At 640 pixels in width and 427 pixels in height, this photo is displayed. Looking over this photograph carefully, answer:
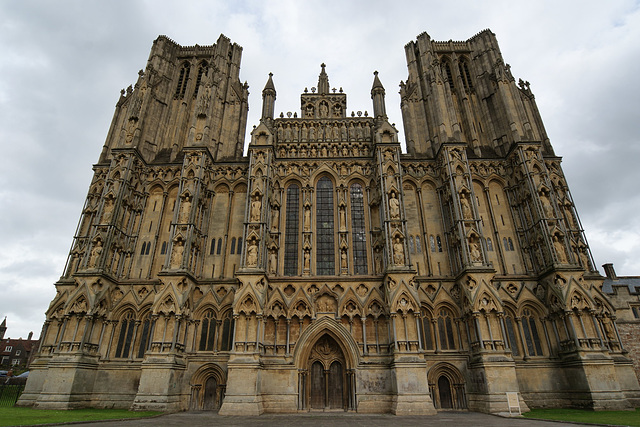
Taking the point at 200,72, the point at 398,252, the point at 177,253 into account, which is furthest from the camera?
the point at 200,72

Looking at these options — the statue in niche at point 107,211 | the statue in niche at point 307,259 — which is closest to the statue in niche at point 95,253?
the statue in niche at point 107,211

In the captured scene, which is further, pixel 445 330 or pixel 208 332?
pixel 208 332

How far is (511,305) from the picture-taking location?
22.7 m

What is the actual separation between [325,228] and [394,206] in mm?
5526

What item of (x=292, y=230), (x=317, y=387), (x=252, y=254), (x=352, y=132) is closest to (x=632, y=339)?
(x=317, y=387)

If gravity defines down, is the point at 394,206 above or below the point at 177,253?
above

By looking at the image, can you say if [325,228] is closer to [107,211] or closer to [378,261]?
[378,261]

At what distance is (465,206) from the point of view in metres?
24.1

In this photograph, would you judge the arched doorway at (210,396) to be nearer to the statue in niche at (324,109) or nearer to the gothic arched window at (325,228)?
the gothic arched window at (325,228)

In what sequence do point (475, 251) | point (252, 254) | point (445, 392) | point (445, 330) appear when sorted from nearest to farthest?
point (445, 392)
point (445, 330)
point (252, 254)
point (475, 251)

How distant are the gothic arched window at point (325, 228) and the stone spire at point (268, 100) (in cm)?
765

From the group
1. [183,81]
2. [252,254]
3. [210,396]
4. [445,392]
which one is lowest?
[210,396]

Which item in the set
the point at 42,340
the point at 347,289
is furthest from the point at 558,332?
the point at 42,340

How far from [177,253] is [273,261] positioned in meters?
6.54
